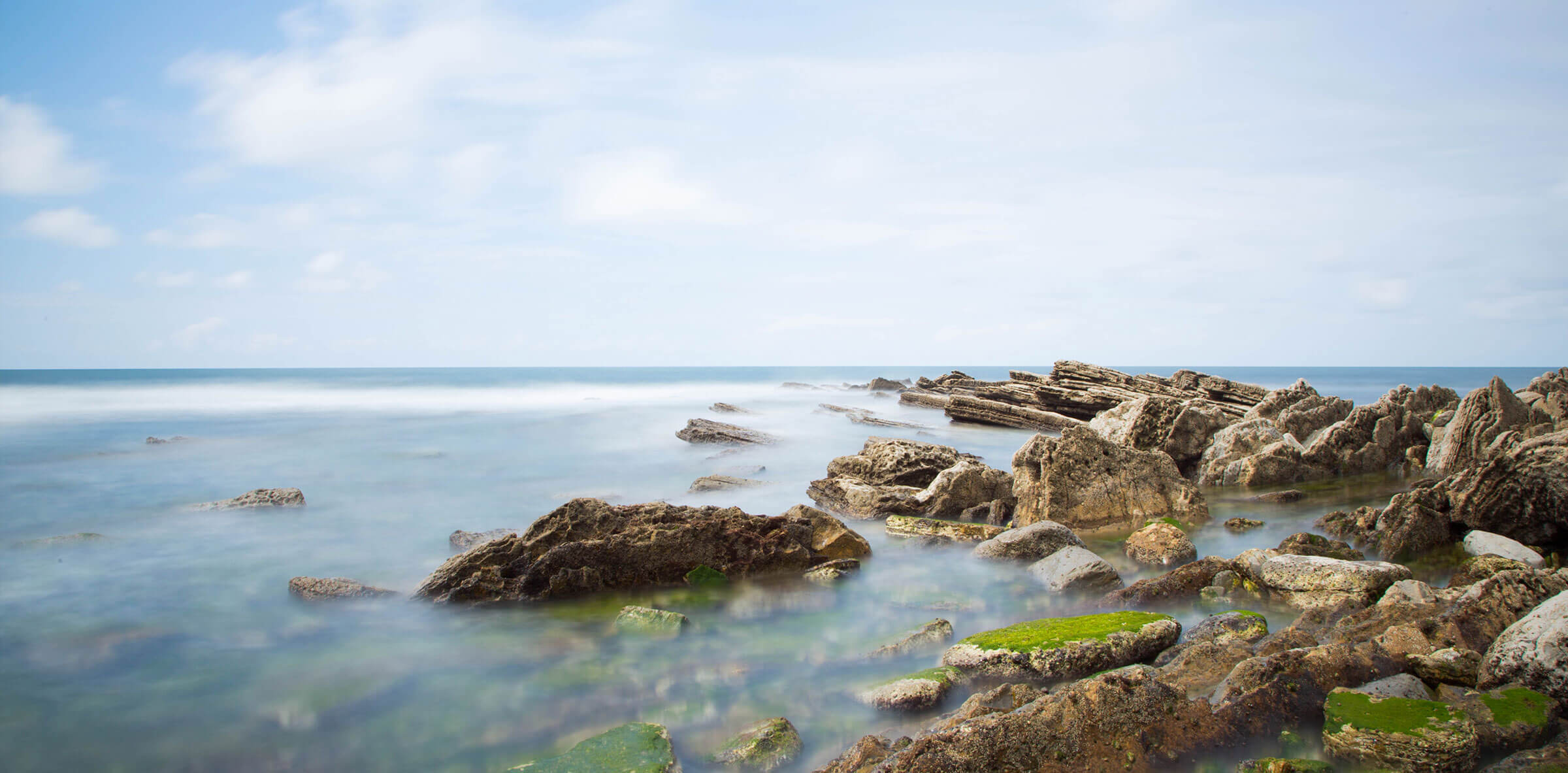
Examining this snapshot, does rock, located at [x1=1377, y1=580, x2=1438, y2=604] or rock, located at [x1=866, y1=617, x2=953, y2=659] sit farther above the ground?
rock, located at [x1=1377, y1=580, x2=1438, y2=604]

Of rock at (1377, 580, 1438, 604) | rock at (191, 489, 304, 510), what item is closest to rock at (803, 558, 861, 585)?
rock at (1377, 580, 1438, 604)

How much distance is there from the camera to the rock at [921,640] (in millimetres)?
5230

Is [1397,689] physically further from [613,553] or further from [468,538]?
[468,538]

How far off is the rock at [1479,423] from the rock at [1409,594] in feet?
24.7

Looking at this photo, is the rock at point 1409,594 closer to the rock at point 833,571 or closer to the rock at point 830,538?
the rock at point 833,571

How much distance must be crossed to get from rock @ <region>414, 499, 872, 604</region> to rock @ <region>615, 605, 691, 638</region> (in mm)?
881

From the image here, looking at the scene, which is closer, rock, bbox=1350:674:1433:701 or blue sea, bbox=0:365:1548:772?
rock, bbox=1350:674:1433:701

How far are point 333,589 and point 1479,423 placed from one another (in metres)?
15.0

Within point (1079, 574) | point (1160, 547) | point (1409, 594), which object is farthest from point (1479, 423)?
point (1079, 574)

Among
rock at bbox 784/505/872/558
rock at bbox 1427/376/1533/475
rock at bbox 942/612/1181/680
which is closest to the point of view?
rock at bbox 942/612/1181/680

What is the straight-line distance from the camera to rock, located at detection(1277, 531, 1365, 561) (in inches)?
262

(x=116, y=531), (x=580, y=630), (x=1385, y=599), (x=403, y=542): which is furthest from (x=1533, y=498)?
(x=116, y=531)

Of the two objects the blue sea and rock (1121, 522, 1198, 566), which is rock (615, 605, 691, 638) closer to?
the blue sea

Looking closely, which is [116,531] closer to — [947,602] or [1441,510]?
[947,602]
